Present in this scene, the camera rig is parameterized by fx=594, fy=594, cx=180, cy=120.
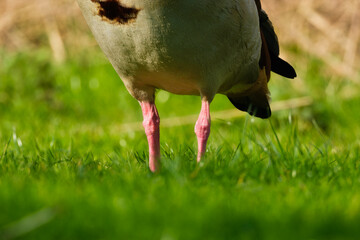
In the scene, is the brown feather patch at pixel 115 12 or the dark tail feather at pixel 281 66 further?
the dark tail feather at pixel 281 66

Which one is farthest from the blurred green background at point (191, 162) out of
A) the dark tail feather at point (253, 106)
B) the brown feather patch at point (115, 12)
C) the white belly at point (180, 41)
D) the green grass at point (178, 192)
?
the brown feather patch at point (115, 12)

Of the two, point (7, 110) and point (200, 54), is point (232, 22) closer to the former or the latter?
point (200, 54)

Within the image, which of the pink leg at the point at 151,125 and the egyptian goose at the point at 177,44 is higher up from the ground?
the egyptian goose at the point at 177,44

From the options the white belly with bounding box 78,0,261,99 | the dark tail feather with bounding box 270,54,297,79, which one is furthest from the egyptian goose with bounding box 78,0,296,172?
the dark tail feather with bounding box 270,54,297,79

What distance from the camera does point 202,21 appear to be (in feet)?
10.3

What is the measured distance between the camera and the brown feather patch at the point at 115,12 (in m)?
3.07

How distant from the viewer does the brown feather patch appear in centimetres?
307

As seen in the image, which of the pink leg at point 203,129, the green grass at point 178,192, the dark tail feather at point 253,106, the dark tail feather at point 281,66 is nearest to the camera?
the green grass at point 178,192

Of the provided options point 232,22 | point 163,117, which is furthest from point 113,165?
point 163,117

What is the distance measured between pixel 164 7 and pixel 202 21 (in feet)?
0.76

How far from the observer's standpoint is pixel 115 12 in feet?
10.2

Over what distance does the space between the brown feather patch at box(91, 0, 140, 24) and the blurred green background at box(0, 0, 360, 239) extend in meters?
0.76

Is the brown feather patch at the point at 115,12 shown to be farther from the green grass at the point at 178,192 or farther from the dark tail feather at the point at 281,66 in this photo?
the dark tail feather at the point at 281,66

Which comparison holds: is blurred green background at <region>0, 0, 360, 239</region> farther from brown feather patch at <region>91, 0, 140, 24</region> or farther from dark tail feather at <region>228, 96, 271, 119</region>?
brown feather patch at <region>91, 0, 140, 24</region>
